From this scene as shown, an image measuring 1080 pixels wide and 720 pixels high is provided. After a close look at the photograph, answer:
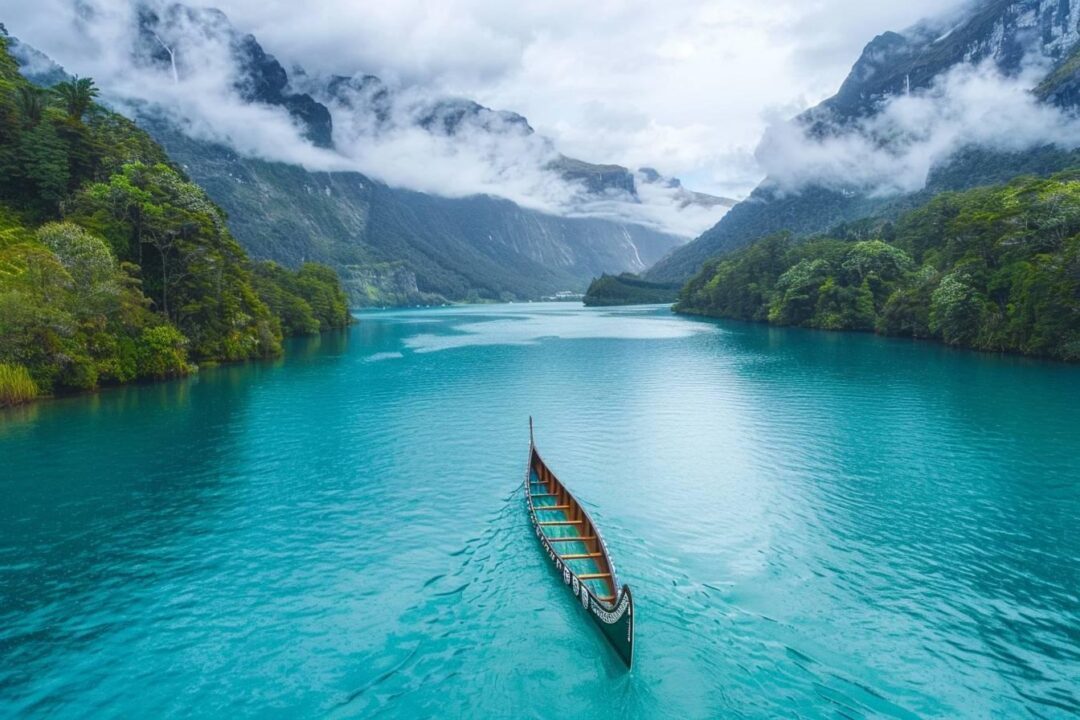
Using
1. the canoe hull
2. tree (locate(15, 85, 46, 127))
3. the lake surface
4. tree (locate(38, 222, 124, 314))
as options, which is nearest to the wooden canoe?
the canoe hull

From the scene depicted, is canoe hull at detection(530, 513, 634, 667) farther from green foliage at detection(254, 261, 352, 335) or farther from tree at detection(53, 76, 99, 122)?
green foliage at detection(254, 261, 352, 335)

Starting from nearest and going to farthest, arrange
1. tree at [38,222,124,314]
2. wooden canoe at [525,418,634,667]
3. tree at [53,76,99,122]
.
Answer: wooden canoe at [525,418,634,667] → tree at [38,222,124,314] → tree at [53,76,99,122]

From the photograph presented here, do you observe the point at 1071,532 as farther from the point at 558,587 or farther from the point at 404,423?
the point at 404,423

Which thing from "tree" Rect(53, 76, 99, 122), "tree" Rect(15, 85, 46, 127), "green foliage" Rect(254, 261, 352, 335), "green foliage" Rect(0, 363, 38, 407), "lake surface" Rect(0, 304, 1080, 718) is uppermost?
"tree" Rect(53, 76, 99, 122)

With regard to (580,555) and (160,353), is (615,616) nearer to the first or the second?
(580,555)

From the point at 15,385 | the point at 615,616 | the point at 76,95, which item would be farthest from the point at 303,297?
the point at 615,616

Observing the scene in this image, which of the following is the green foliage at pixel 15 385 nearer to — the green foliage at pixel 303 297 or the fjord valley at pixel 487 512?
the fjord valley at pixel 487 512

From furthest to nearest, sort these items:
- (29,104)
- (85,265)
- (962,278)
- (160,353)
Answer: (962,278), (29,104), (160,353), (85,265)
